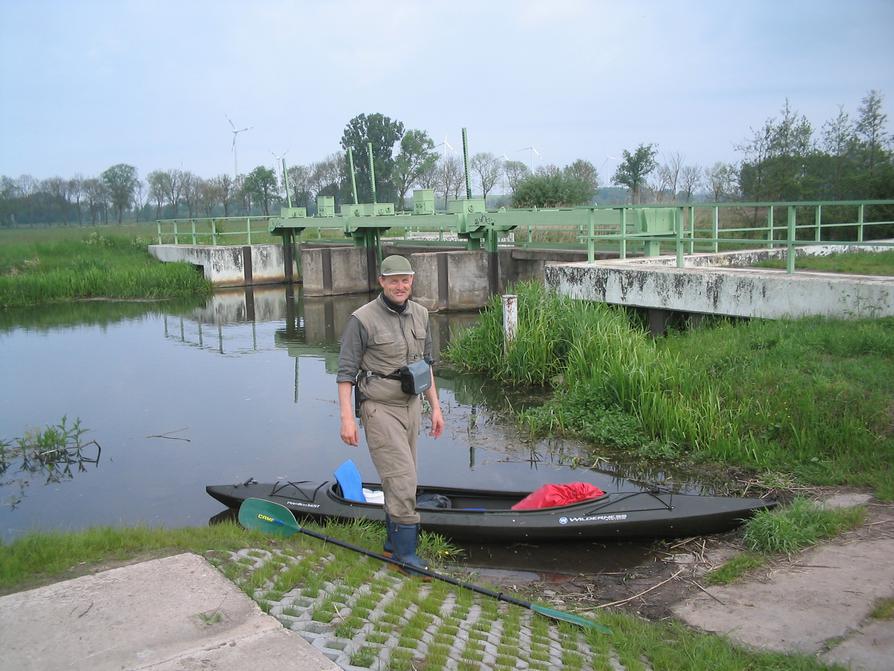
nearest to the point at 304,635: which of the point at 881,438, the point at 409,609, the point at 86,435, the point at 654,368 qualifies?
the point at 409,609

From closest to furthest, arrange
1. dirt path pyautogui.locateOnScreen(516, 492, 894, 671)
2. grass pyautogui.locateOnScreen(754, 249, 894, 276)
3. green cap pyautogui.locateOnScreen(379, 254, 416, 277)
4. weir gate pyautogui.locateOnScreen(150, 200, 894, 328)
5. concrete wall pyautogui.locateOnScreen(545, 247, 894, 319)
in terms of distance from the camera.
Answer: dirt path pyautogui.locateOnScreen(516, 492, 894, 671), green cap pyautogui.locateOnScreen(379, 254, 416, 277), concrete wall pyautogui.locateOnScreen(545, 247, 894, 319), weir gate pyautogui.locateOnScreen(150, 200, 894, 328), grass pyautogui.locateOnScreen(754, 249, 894, 276)

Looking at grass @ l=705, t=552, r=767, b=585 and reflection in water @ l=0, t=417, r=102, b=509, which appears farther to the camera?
reflection in water @ l=0, t=417, r=102, b=509

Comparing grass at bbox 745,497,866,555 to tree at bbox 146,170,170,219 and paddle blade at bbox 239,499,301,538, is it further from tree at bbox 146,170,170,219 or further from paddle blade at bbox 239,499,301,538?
tree at bbox 146,170,170,219

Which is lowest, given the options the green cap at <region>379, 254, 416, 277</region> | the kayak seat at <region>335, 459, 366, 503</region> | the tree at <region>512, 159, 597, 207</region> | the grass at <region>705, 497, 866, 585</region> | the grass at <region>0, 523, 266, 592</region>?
the grass at <region>705, 497, 866, 585</region>

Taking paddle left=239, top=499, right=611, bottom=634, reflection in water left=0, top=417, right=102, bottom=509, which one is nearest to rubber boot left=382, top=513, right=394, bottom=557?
paddle left=239, top=499, right=611, bottom=634

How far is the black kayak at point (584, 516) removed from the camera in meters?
5.71

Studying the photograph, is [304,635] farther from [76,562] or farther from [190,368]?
[190,368]

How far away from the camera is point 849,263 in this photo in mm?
12000

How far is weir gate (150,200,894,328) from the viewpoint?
1002 cm

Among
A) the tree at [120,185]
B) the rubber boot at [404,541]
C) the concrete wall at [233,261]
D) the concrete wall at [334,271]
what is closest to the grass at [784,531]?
the rubber boot at [404,541]

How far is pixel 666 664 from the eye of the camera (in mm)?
3830

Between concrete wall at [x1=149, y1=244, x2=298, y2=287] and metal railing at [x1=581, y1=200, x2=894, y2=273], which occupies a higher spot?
metal railing at [x1=581, y1=200, x2=894, y2=273]

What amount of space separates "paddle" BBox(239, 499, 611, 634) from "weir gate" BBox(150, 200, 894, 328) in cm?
622

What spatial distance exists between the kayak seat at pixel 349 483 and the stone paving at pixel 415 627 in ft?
5.20
